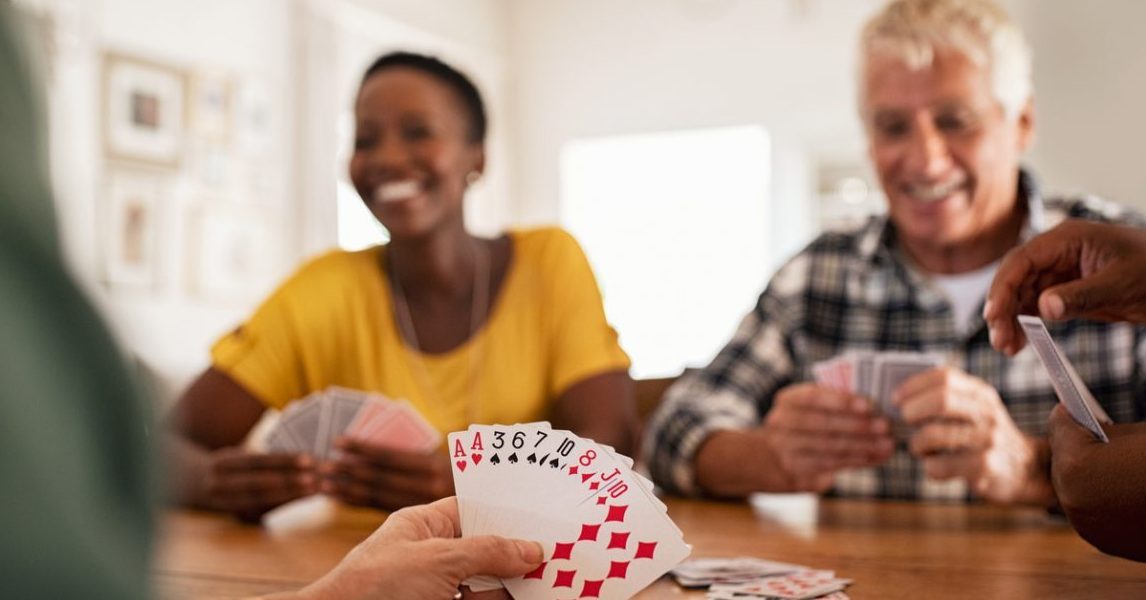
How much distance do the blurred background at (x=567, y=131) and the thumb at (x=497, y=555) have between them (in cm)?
419

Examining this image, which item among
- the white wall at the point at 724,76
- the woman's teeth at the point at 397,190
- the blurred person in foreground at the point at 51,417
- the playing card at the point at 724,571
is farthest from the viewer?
the white wall at the point at 724,76

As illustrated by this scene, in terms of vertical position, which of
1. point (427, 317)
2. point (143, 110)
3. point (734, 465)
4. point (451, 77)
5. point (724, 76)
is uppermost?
point (724, 76)

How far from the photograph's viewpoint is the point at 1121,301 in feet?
3.60

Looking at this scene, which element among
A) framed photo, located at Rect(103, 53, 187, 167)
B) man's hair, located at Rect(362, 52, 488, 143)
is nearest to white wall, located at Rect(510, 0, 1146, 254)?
framed photo, located at Rect(103, 53, 187, 167)

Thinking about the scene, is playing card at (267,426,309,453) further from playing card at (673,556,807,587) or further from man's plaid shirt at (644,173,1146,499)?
playing card at (673,556,807,587)

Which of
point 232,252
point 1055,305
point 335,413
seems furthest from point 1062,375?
point 232,252

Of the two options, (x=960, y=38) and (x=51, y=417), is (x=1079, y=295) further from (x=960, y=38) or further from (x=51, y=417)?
(x=960, y=38)

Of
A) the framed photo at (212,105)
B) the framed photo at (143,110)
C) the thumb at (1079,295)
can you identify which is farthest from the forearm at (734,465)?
the framed photo at (212,105)

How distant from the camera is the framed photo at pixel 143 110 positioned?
553 cm

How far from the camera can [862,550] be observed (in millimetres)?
1444

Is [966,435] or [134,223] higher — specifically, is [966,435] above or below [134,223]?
below

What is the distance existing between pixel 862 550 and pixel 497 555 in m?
0.74

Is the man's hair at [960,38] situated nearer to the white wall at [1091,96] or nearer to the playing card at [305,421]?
the playing card at [305,421]

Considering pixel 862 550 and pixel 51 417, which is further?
pixel 862 550
